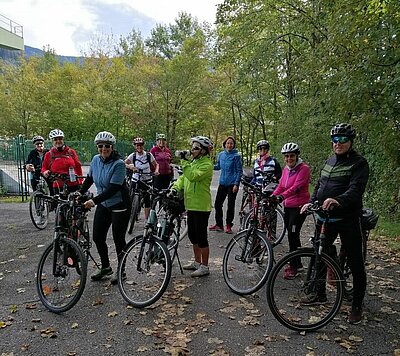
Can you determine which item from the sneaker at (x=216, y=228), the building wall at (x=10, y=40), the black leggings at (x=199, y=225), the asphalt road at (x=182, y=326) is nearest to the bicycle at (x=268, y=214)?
the sneaker at (x=216, y=228)

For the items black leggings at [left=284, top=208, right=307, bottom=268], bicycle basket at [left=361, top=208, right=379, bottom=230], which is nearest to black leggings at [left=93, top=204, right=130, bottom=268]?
black leggings at [left=284, top=208, right=307, bottom=268]

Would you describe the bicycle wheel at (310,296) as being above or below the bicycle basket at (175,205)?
below

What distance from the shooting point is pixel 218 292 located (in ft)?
15.5

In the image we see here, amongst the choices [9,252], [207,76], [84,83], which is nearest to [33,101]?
[84,83]

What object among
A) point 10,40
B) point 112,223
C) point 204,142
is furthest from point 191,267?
point 10,40

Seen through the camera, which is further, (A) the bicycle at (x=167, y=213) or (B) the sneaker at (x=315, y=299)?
(A) the bicycle at (x=167, y=213)

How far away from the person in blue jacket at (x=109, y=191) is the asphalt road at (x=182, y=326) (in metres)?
0.66

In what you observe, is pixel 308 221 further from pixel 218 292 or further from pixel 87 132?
pixel 87 132

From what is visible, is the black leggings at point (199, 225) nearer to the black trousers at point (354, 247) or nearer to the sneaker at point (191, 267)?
the sneaker at point (191, 267)

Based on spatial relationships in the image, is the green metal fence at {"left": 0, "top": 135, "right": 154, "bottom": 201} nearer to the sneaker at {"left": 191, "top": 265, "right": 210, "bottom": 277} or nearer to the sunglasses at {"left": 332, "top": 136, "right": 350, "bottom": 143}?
the sneaker at {"left": 191, "top": 265, "right": 210, "bottom": 277}

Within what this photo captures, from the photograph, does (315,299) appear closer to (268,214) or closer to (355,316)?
(355,316)

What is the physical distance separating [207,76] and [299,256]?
22768 mm

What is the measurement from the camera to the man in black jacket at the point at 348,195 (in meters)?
3.70

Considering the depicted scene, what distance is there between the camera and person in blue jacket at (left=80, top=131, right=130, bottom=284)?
460cm
